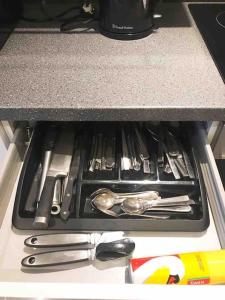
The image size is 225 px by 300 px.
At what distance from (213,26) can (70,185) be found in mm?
576

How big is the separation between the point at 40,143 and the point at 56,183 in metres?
0.13

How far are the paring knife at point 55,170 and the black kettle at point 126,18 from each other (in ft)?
0.90

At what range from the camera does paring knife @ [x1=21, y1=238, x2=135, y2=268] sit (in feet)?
1.62

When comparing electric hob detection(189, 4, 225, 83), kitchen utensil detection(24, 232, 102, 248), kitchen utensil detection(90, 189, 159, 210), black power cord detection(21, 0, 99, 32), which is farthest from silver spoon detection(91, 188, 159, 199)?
black power cord detection(21, 0, 99, 32)

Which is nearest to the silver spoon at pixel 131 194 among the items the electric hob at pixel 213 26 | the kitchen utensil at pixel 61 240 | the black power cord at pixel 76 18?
the kitchen utensil at pixel 61 240

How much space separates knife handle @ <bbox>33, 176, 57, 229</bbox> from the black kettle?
0.41 m

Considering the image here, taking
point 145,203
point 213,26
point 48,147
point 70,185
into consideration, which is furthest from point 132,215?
point 213,26

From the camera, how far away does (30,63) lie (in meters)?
0.61

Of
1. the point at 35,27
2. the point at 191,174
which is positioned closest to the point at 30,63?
the point at 35,27

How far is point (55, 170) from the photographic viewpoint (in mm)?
618

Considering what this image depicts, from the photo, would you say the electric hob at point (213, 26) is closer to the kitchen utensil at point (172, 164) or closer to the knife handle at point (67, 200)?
the kitchen utensil at point (172, 164)

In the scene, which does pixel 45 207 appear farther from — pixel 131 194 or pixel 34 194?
pixel 131 194

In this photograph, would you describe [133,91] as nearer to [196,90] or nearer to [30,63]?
[196,90]

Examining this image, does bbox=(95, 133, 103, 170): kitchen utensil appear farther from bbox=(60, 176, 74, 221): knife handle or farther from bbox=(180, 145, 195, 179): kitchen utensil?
bbox=(180, 145, 195, 179): kitchen utensil
